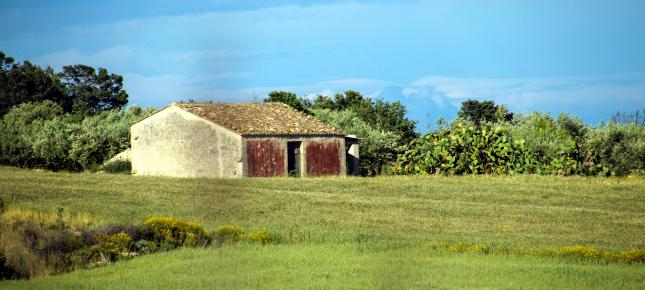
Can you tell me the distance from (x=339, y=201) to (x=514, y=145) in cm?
1928

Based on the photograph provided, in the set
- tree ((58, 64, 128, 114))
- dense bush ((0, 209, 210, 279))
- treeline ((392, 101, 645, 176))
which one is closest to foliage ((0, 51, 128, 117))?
tree ((58, 64, 128, 114))

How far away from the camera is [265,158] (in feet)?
189

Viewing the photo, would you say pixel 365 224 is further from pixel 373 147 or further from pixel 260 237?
pixel 373 147

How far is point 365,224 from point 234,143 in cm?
2474

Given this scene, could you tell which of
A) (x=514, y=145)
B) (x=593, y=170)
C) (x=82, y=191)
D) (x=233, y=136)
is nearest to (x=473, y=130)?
(x=514, y=145)

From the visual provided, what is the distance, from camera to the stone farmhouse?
57.2 meters

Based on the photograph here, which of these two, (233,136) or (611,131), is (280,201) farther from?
(611,131)

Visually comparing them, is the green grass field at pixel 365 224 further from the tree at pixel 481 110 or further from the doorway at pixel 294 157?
the tree at pixel 481 110

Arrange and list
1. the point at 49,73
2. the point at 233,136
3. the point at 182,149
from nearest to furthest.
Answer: the point at 233,136
the point at 182,149
the point at 49,73

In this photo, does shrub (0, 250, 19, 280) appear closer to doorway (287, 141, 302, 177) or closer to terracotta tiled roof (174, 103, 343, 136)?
terracotta tiled roof (174, 103, 343, 136)

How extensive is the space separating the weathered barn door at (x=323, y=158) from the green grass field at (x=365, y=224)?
279 inches

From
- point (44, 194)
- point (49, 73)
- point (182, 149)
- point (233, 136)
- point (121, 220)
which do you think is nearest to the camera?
point (121, 220)

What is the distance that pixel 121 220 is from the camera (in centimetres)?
3036

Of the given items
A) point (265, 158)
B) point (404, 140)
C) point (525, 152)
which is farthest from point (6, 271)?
point (404, 140)
